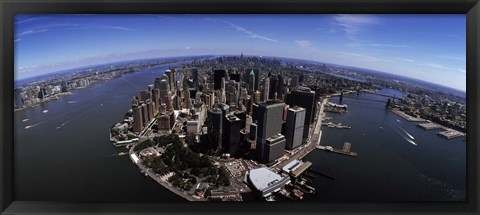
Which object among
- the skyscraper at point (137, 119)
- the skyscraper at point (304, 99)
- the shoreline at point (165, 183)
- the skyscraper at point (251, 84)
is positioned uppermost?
the skyscraper at point (251, 84)

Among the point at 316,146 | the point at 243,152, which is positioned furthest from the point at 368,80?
the point at 243,152

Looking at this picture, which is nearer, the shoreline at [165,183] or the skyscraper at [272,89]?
the shoreline at [165,183]

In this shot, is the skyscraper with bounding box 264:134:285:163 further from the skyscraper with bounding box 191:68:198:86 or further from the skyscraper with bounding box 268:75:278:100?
the skyscraper with bounding box 191:68:198:86

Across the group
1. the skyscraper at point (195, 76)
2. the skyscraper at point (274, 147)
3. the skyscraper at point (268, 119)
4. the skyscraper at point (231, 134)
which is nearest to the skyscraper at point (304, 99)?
the skyscraper at point (268, 119)

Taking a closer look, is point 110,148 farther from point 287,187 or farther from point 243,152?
point 287,187

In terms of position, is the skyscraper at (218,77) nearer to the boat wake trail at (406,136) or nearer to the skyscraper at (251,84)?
the skyscraper at (251,84)

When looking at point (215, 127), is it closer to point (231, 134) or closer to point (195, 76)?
point (231, 134)

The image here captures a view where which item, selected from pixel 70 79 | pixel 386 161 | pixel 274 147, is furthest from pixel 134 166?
pixel 386 161

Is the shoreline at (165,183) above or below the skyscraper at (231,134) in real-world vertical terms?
below
